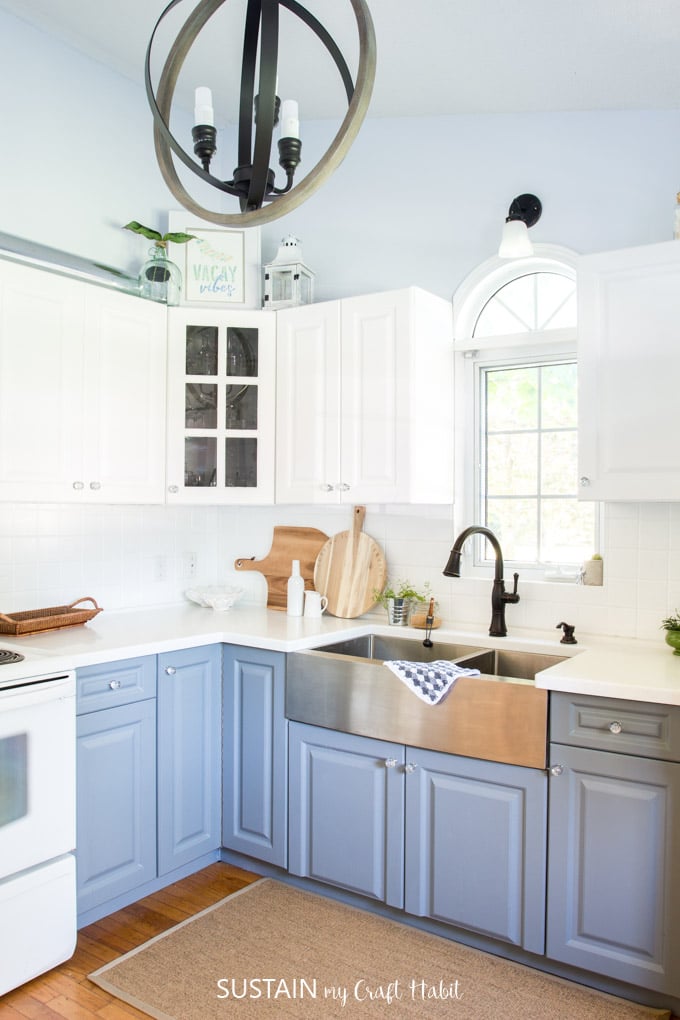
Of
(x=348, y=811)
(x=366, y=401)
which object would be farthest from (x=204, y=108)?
(x=348, y=811)

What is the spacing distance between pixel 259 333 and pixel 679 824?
2369 millimetres

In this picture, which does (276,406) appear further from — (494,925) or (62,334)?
(494,925)

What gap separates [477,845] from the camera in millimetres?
2389

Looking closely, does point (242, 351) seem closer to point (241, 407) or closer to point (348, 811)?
point (241, 407)

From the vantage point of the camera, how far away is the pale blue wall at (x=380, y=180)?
2895 mm

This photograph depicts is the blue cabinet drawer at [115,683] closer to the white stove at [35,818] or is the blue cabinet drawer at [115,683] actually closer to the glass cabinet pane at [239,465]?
the white stove at [35,818]

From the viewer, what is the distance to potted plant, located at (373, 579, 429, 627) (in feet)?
10.5

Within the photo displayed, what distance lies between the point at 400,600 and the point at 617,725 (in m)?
1.17

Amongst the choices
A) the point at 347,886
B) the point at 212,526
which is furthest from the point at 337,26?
the point at 347,886

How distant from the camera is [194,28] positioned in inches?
59.6

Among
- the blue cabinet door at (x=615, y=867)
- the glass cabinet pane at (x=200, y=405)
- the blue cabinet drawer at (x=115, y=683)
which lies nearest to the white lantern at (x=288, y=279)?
the glass cabinet pane at (x=200, y=405)

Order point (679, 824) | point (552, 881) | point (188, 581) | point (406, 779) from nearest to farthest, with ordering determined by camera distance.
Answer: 1. point (679, 824)
2. point (552, 881)
3. point (406, 779)
4. point (188, 581)

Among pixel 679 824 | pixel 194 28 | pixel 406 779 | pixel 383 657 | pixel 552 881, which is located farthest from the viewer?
pixel 383 657

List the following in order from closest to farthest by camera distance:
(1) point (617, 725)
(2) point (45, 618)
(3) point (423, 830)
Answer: (1) point (617, 725), (3) point (423, 830), (2) point (45, 618)
